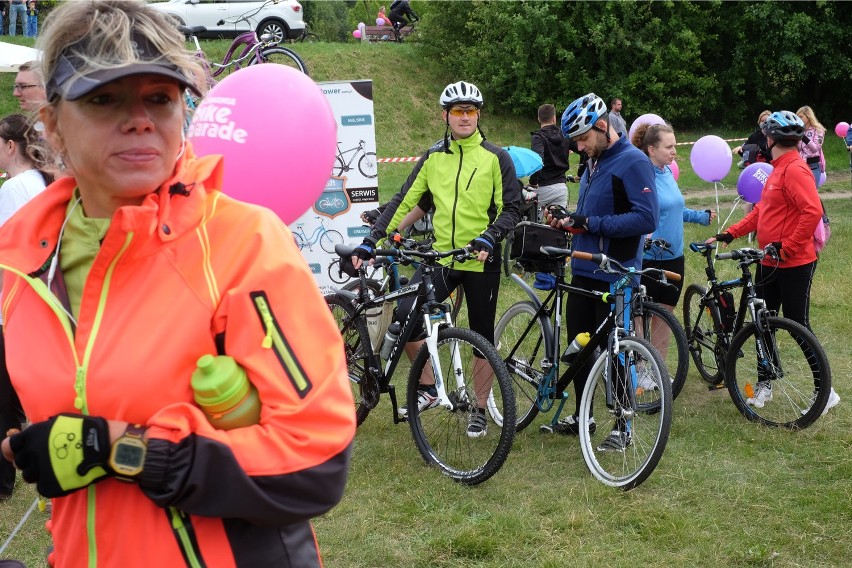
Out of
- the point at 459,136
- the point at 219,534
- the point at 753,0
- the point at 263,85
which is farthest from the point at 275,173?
the point at 753,0

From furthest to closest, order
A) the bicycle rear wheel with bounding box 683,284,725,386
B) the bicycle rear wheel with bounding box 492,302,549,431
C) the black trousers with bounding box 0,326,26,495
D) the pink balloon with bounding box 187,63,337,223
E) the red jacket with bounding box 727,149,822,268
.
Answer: the bicycle rear wheel with bounding box 683,284,725,386 → the red jacket with bounding box 727,149,822,268 → the bicycle rear wheel with bounding box 492,302,549,431 → the pink balloon with bounding box 187,63,337,223 → the black trousers with bounding box 0,326,26,495

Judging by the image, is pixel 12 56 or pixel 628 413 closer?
pixel 628 413

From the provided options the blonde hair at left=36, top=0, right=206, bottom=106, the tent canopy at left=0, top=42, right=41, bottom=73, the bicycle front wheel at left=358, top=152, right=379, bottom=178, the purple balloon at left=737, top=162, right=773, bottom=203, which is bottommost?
the purple balloon at left=737, top=162, right=773, bottom=203

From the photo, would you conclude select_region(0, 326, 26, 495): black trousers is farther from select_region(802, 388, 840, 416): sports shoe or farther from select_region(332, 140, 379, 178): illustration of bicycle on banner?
select_region(332, 140, 379, 178): illustration of bicycle on banner

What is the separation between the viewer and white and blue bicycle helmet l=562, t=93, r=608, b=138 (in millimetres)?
5629

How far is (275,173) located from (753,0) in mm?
29143

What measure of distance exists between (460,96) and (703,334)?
108 inches

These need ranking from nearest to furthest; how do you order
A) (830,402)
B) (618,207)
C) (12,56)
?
(618,207), (830,402), (12,56)

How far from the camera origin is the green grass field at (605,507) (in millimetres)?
4547

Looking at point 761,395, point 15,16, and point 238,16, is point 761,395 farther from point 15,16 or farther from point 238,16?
point 15,16

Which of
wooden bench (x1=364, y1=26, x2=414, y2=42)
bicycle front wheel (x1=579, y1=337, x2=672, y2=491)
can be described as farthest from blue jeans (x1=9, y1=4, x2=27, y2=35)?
bicycle front wheel (x1=579, y1=337, x2=672, y2=491)

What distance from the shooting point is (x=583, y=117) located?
18.5 ft

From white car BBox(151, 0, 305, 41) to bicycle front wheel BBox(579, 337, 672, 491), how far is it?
2039cm

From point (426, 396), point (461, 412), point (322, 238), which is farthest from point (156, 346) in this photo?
point (322, 238)
